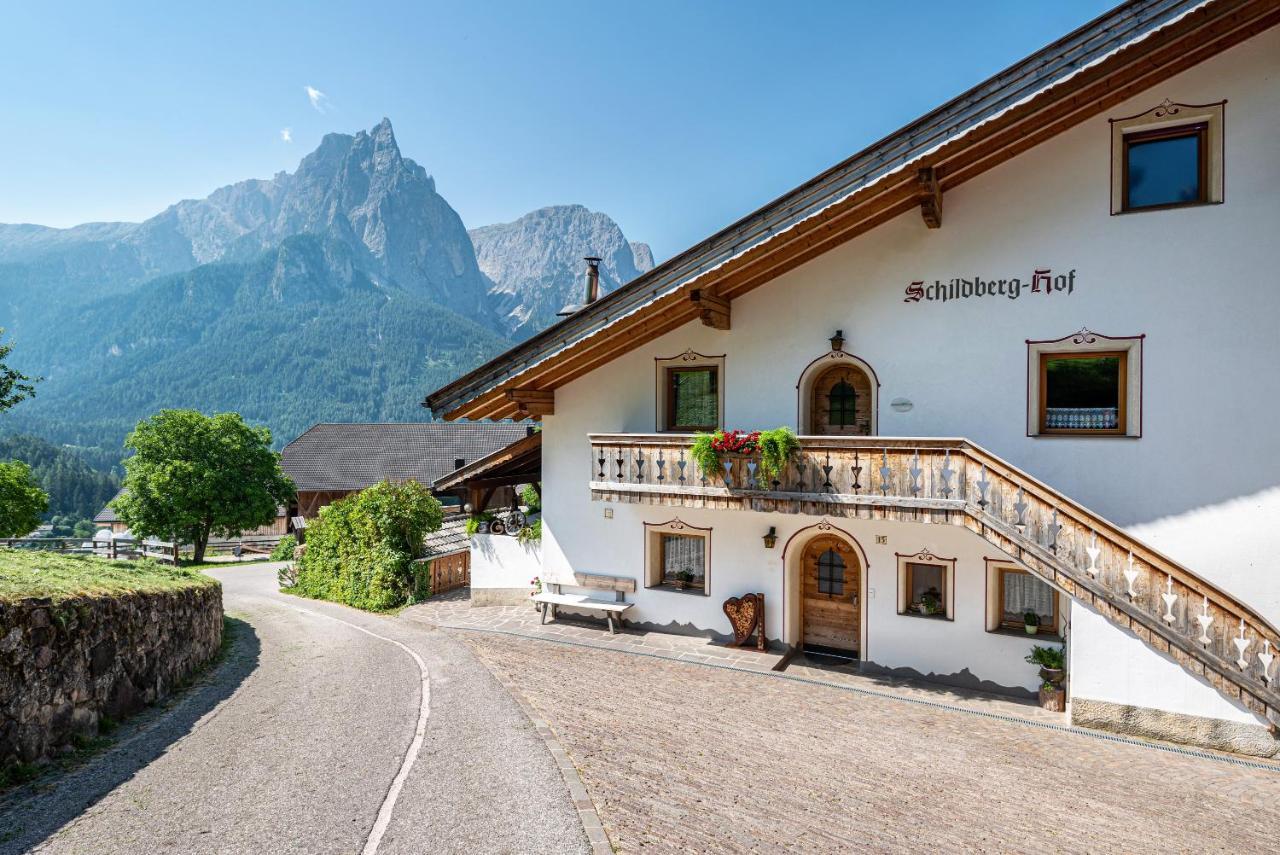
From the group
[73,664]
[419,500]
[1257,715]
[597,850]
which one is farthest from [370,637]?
[1257,715]

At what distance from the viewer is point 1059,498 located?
29.8 ft

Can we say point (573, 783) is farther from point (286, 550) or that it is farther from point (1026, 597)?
point (286, 550)

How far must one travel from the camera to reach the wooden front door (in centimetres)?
1238

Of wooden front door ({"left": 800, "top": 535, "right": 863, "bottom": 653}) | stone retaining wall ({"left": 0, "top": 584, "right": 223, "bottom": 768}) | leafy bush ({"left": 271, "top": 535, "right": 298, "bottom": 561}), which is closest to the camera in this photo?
stone retaining wall ({"left": 0, "top": 584, "right": 223, "bottom": 768})

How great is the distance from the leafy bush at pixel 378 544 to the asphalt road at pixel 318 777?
615cm

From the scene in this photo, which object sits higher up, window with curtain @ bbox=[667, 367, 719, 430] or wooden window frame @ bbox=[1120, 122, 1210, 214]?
wooden window frame @ bbox=[1120, 122, 1210, 214]

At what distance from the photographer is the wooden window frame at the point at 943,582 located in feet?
36.6

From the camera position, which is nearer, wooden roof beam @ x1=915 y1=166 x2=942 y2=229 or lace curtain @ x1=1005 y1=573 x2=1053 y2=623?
wooden roof beam @ x1=915 y1=166 x2=942 y2=229

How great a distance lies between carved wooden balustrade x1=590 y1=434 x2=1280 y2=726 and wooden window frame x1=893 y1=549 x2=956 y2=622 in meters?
1.66

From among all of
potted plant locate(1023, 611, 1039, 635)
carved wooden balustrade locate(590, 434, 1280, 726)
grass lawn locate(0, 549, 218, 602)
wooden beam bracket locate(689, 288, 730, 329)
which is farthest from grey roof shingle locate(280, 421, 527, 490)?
potted plant locate(1023, 611, 1039, 635)

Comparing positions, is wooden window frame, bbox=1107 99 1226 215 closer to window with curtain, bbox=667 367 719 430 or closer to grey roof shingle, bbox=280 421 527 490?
window with curtain, bbox=667 367 719 430

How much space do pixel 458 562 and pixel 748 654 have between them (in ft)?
32.5

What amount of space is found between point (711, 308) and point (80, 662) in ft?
33.9

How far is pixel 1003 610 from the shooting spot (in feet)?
36.3
